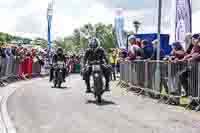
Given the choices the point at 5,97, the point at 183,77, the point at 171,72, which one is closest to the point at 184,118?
the point at 183,77

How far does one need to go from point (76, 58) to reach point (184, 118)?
33893mm

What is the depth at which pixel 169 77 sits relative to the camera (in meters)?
14.8

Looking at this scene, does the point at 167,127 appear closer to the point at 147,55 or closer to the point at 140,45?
the point at 147,55

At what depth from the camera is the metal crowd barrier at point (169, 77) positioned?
13039mm

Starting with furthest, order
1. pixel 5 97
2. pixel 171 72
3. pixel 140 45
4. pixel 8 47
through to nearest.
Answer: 1. pixel 8 47
2. pixel 140 45
3. pixel 5 97
4. pixel 171 72

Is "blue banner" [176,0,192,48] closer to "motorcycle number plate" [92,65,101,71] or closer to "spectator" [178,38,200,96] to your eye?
"spectator" [178,38,200,96]

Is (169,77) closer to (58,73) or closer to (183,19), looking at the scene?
(183,19)

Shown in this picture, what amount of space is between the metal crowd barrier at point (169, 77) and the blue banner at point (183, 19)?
1.74 metres

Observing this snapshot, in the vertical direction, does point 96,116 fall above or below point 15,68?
below

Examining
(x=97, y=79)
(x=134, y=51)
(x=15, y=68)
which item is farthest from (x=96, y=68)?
(x=15, y=68)

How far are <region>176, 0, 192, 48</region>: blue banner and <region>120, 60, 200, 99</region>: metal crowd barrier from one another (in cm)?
174

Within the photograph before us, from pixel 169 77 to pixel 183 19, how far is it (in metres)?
3.80

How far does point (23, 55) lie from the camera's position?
91.2 ft

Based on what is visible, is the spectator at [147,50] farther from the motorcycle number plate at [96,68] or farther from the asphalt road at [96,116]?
the motorcycle number plate at [96,68]
